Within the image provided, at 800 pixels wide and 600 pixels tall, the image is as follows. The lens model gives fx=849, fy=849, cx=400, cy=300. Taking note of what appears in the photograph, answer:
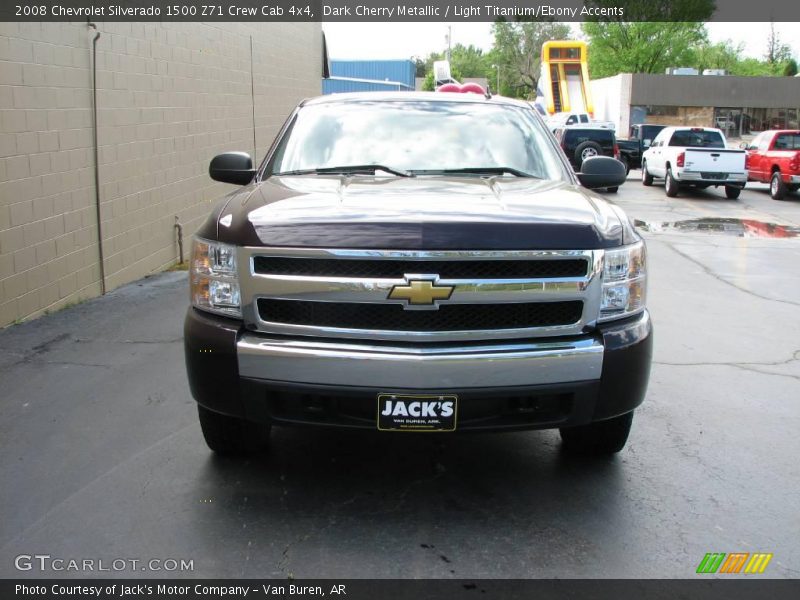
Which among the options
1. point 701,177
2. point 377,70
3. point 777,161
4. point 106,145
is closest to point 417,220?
point 106,145

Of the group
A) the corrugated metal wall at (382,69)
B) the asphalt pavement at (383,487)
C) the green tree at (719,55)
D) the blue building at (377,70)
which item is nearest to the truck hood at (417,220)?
the asphalt pavement at (383,487)

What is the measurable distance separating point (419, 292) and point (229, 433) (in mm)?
1321

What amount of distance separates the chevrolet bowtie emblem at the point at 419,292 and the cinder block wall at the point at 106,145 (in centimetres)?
447

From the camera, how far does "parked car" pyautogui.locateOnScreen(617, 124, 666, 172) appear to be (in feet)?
96.1

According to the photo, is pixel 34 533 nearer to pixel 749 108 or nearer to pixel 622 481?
pixel 622 481

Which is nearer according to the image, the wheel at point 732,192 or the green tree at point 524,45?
the wheel at point 732,192

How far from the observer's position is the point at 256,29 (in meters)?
14.6

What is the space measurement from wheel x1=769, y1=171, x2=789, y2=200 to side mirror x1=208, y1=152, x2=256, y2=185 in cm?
1860

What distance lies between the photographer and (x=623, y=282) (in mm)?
3627

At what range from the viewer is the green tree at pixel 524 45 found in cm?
8631

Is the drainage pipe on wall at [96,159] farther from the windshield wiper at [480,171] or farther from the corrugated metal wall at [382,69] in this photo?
the corrugated metal wall at [382,69]

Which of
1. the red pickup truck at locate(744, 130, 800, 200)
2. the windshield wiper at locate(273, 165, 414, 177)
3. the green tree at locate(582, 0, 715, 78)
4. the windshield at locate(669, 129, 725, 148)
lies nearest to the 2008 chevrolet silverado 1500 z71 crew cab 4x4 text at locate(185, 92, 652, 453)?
the windshield wiper at locate(273, 165, 414, 177)

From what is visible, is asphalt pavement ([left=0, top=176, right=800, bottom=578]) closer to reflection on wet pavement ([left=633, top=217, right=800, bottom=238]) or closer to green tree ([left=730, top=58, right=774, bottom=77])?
reflection on wet pavement ([left=633, top=217, right=800, bottom=238])

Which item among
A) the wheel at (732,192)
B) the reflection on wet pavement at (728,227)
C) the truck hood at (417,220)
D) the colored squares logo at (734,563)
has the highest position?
the truck hood at (417,220)
